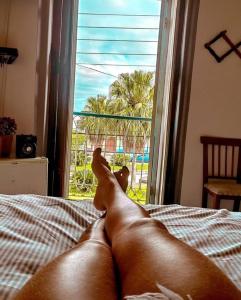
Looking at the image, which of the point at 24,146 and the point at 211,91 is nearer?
the point at 24,146

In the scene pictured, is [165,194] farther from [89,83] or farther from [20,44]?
[20,44]

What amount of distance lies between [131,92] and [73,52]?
72cm

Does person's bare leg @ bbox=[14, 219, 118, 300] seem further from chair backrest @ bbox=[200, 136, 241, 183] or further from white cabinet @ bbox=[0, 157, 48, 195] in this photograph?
chair backrest @ bbox=[200, 136, 241, 183]

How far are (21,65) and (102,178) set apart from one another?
1.94 meters

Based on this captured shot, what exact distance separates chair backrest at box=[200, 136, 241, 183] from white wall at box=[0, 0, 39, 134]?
5.26 ft

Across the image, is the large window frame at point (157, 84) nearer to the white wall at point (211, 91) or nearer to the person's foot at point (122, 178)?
the white wall at point (211, 91)

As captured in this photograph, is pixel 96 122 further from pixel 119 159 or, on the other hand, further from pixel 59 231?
pixel 59 231

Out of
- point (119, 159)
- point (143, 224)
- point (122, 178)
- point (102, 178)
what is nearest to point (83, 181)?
point (119, 159)

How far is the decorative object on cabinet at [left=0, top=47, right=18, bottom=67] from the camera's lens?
2805 mm

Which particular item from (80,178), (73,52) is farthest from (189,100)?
(80,178)

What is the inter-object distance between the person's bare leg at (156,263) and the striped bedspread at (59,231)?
0.23 metres

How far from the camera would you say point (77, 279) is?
644 mm

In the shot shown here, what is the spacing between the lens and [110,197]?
1227 mm

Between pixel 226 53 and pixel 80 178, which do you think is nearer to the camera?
pixel 226 53
